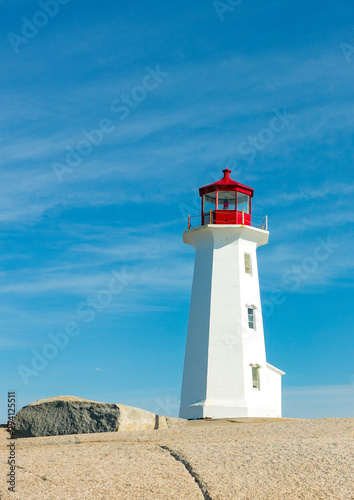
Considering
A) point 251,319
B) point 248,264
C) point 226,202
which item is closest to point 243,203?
point 226,202

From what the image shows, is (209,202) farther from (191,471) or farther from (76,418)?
(191,471)

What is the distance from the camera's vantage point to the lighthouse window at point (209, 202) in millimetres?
28562

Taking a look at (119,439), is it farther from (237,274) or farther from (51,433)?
(237,274)

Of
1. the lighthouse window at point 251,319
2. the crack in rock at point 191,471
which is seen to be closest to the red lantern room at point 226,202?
the lighthouse window at point 251,319

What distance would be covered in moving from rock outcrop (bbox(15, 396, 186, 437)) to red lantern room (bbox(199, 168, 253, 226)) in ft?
44.3

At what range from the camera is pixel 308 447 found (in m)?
10.8

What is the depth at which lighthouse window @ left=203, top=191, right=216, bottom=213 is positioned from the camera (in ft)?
93.7

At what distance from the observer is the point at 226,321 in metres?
26.0

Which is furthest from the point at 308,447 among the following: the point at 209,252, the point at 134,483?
the point at 209,252

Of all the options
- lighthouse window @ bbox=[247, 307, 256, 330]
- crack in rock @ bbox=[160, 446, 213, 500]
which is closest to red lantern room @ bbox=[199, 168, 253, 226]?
lighthouse window @ bbox=[247, 307, 256, 330]

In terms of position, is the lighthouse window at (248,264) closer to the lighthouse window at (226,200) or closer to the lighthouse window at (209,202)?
the lighthouse window at (226,200)

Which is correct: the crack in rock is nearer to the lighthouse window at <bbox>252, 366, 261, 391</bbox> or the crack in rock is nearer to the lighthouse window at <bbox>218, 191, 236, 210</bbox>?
the lighthouse window at <bbox>252, 366, 261, 391</bbox>

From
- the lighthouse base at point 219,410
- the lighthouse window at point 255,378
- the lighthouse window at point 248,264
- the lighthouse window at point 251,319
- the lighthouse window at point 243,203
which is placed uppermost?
the lighthouse window at point 243,203

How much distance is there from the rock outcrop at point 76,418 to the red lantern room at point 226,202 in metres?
13.5
